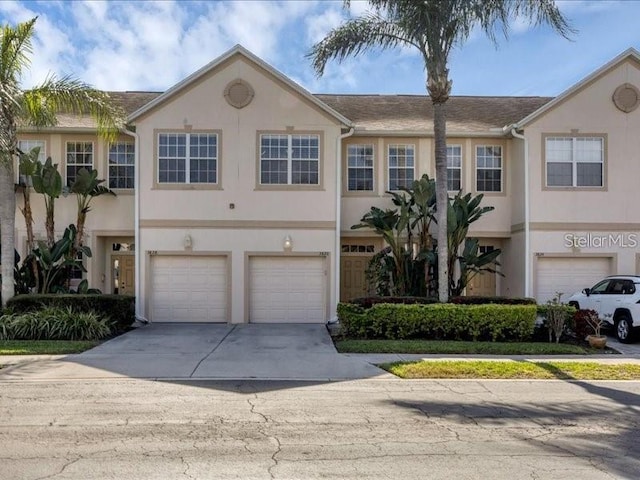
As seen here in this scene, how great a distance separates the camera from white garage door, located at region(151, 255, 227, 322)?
1766cm

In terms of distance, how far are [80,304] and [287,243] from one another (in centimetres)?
602

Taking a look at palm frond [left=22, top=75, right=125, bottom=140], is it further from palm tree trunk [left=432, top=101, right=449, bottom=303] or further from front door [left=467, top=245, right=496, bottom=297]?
front door [left=467, top=245, right=496, bottom=297]

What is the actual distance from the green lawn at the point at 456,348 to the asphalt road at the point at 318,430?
282 cm

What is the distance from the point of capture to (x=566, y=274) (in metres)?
18.2

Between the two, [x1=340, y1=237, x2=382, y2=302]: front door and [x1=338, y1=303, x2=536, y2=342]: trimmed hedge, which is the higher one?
[x1=340, y1=237, x2=382, y2=302]: front door

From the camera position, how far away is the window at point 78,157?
18.4 metres

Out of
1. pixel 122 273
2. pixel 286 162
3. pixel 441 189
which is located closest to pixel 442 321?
pixel 441 189

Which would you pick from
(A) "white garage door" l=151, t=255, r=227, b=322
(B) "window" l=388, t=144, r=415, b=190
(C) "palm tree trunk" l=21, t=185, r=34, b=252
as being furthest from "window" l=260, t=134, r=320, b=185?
(C) "palm tree trunk" l=21, t=185, r=34, b=252

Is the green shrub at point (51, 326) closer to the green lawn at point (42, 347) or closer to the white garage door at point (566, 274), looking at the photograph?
the green lawn at point (42, 347)

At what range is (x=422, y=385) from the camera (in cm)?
955

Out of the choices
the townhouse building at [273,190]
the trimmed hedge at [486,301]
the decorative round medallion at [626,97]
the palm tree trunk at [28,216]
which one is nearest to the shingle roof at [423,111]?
the townhouse building at [273,190]

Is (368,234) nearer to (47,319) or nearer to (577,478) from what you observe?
(47,319)

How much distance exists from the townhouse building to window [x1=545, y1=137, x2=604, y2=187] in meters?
0.04

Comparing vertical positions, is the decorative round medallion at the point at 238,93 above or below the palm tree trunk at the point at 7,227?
above
